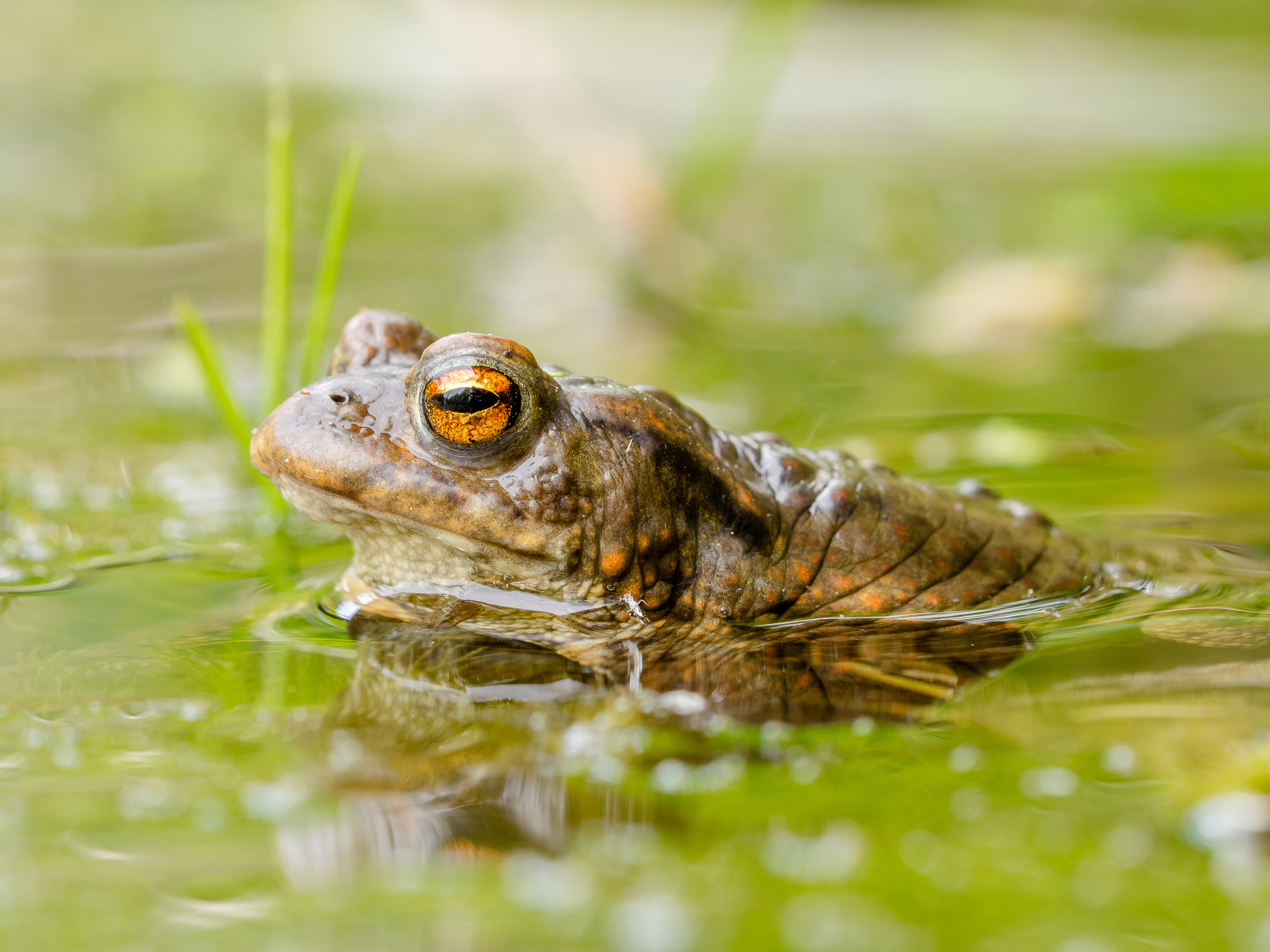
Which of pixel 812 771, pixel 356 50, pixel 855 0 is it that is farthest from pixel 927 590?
pixel 855 0

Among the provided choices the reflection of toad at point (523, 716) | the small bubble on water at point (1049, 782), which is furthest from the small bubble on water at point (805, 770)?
the small bubble on water at point (1049, 782)

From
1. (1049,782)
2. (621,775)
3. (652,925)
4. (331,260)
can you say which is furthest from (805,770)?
(331,260)

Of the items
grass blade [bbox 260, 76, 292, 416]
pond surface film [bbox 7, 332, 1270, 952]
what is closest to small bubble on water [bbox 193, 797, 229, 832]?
pond surface film [bbox 7, 332, 1270, 952]

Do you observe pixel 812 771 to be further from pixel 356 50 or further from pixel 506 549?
pixel 356 50

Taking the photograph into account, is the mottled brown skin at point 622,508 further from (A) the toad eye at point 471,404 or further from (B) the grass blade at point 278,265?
(B) the grass blade at point 278,265

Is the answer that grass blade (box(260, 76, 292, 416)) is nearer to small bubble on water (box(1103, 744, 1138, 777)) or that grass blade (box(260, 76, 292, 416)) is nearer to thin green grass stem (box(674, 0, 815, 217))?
small bubble on water (box(1103, 744, 1138, 777))

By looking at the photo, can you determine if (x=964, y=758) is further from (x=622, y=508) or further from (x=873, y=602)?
(x=622, y=508)
